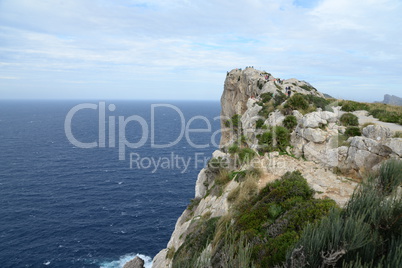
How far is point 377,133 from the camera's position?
13469 millimetres

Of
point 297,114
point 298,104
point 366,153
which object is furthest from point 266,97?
point 366,153

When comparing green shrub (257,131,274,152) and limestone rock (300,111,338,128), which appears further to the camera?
green shrub (257,131,274,152)

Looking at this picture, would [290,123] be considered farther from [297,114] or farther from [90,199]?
[90,199]

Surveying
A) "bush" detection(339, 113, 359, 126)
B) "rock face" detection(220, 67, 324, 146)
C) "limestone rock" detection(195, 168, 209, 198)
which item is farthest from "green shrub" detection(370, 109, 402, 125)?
"rock face" detection(220, 67, 324, 146)

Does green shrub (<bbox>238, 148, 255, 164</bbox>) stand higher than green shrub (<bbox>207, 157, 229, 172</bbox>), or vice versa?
green shrub (<bbox>238, 148, 255, 164</bbox>)

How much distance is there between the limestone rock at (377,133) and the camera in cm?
1312

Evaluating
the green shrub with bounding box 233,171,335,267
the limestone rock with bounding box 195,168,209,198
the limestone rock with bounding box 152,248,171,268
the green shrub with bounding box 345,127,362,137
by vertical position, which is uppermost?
the green shrub with bounding box 345,127,362,137

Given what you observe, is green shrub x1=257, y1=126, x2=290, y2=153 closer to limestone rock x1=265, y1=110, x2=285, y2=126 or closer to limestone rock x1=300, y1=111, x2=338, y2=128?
limestone rock x1=300, y1=111, x2=338, y2=128

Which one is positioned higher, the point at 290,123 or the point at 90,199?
the point at 290,123

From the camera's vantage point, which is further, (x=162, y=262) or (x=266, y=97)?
(x=266, y=97)

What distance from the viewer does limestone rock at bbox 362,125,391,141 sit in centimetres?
1312

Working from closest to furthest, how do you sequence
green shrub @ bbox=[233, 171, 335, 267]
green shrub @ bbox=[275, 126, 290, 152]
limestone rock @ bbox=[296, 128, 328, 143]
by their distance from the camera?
green shrub @ bbox=[233, 171, 335, 267]
limestone rock @ bbox=[296, 128, 328, 143]
green shrub @ bbox=[275, 126, 290, 152]

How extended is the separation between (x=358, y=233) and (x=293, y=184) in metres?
6.50

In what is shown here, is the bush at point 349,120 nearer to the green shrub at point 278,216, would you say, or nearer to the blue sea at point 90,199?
the green shrub at point 278,216
